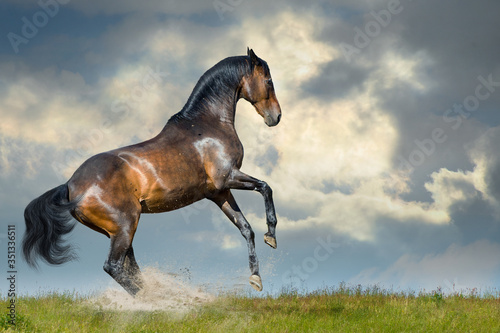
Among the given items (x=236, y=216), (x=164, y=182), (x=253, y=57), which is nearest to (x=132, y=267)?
(x=164, y=182)

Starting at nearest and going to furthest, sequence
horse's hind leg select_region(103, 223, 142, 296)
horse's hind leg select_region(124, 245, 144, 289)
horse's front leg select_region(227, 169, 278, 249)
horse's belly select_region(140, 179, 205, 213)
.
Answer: horse's hind leg select_region(103, 223, 142, 296)
horse's belly select_region(140, 179, 205, 213)
horse's hind leg select_region(124, 245, 144, 289)
horse's front leg select_region(227, 169, 278, 249)

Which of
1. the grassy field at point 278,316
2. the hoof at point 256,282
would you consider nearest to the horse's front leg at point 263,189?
the hoof at point 256,282

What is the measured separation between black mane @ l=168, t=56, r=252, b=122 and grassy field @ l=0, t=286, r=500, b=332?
9.81ft

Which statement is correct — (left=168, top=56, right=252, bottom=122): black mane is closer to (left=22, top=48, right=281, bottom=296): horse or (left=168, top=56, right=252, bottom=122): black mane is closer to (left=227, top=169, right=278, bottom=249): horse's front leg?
(left=22, top=48, right=281, bottom=296): horse

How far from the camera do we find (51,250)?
7.18 meters

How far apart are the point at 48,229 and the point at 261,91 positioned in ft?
12.5

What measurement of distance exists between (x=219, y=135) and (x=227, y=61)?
Answer: 1.25m

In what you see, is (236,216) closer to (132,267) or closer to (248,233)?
(248,233)

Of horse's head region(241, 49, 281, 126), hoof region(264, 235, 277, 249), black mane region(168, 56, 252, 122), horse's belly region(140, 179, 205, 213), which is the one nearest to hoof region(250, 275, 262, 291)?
hoof region(264, 235, 277, 249)

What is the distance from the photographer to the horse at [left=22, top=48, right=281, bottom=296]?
6.88 metres

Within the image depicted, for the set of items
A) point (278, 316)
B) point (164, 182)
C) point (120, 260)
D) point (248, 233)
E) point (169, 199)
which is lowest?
point (278, 316)

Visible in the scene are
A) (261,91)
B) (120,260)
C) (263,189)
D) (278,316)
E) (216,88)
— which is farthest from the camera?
(261,91)

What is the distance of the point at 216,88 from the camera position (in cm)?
791

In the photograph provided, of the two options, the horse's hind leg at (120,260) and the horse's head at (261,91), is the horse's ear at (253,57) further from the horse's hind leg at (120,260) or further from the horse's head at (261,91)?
the horse's hind leg at (120,260)
